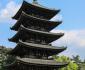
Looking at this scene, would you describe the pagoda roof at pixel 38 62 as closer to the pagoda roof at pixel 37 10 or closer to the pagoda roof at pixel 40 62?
the pagoda roof at pixel 40 62

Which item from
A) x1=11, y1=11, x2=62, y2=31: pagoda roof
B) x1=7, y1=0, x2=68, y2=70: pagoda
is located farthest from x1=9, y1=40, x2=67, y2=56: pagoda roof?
x1=11, y1=11, x2=62, y2=31: pagoda roof

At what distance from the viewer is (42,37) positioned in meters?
48.1

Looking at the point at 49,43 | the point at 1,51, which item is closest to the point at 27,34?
the point at 49,43

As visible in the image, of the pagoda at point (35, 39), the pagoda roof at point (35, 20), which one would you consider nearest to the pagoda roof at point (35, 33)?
the pagoda at point (35, 39)

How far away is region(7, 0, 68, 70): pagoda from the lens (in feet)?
144

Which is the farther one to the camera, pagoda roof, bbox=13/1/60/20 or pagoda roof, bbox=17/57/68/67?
pagoda roof, bbox=13/1/60/20

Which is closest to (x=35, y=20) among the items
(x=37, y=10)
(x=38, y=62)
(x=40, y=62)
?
(x=37, y=10)

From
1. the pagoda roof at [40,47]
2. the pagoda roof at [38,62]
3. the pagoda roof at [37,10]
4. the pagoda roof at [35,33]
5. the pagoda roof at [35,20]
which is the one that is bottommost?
the pagoda roof at [38,62]

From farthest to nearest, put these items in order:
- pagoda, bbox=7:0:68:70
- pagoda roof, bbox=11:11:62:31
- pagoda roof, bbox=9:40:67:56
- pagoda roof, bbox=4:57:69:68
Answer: pagoda roof, bbox=11:11:62:31 < pagoda roof, bbox=9:40:67:56 < pagoda, bbox=7:0:68:70 < pagoda roof, bbox=4:57:69:68

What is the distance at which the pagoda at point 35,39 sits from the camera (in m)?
43.8

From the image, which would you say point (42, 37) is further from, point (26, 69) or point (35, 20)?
point (26, 69)

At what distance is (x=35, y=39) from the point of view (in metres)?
47.2

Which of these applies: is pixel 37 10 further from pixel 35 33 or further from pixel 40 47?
pixel 40 47

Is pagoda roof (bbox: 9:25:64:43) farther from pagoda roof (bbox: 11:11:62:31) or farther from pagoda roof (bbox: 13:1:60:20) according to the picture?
pagoda roof (bbox: 13:1:60:20)
